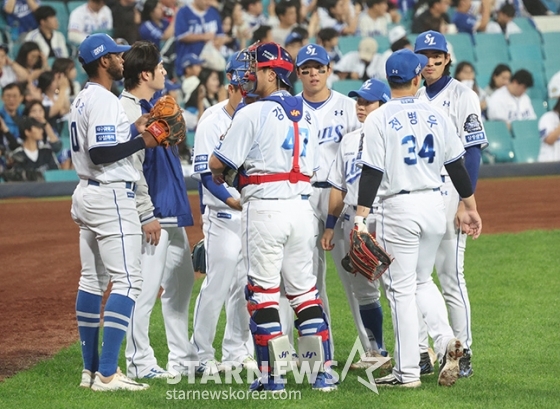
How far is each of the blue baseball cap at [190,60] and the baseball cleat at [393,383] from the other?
39.5 feet

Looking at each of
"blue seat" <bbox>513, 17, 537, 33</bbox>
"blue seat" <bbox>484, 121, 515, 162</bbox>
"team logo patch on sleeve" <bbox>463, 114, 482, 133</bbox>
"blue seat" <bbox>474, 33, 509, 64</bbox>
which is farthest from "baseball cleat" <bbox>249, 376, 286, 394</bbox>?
"blue seat" <bbox>513, 17, 537, 33</bbox>

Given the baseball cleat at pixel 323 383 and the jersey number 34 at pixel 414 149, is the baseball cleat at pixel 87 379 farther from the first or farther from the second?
the jersey number 34 at pixel 414 149

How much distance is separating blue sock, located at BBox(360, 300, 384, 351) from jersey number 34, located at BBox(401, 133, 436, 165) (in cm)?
112

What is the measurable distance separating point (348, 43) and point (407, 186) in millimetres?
12698

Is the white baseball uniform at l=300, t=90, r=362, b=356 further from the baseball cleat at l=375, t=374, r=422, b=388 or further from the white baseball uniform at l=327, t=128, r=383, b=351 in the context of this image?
the baseball cleat at l=375, t=374, r=422, b=388

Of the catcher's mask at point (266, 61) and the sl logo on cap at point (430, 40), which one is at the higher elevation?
the sl logo on cap at point (430, 40)

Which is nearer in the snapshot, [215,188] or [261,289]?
[261,289]

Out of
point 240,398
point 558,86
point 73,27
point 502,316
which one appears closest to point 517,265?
point 502,316

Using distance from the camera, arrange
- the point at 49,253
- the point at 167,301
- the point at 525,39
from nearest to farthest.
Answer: the point at 167,301 < the point at 49,253 < the point at 525,39

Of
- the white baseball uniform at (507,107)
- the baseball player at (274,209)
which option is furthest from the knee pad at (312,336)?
the white baseball uniform at (507,107)

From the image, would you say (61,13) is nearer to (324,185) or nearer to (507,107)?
(507,107)

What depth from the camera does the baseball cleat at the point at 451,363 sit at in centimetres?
491

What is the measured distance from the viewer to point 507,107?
54.6ft

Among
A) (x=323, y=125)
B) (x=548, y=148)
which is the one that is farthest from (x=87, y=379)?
(x=548, y=148)
